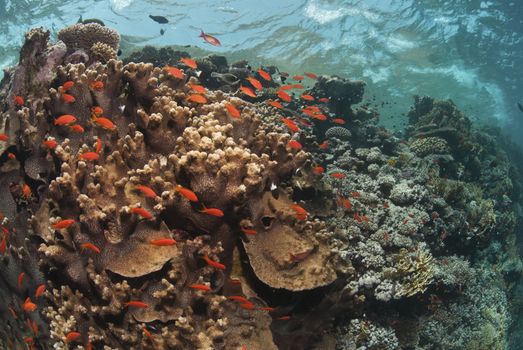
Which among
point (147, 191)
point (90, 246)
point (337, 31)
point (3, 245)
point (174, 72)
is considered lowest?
point (337, 31)

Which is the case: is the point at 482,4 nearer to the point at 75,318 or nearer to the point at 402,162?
the point at 402,162

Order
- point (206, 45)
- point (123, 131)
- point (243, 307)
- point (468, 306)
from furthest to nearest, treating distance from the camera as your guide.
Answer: point (206, 45), point (468, 306), point (123, 131), point (243, 307)

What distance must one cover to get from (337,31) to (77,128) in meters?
28.8

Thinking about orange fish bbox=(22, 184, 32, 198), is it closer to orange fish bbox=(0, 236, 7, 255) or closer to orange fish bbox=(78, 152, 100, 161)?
orange fish bbox=(0, 236, 7, 255)

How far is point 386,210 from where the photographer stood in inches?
338

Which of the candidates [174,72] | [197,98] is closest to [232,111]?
[197,98]

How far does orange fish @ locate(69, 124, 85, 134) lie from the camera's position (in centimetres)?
433

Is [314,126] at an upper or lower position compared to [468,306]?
upper

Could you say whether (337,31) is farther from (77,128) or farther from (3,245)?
(3,245)

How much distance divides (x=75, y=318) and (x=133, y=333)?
0.62 m

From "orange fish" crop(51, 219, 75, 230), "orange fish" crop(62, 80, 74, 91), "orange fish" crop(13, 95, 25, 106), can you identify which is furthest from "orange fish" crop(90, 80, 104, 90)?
"orange fish" crop(51, 219, 75, 230)

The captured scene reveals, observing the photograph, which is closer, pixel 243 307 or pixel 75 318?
pixel 75 318

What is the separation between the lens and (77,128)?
433 centimetres

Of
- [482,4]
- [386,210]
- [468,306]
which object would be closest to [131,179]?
[386,210]
